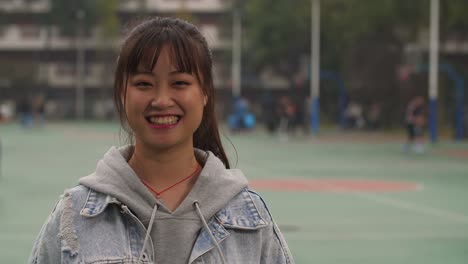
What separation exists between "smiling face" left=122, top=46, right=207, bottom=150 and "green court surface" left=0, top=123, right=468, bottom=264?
1.64 m

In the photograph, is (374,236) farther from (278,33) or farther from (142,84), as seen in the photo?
(278,33)

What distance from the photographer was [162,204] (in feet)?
8.87

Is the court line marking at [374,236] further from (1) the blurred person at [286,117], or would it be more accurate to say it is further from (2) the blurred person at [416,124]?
(1) the blurred person at [286,117]

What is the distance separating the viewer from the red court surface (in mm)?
16438

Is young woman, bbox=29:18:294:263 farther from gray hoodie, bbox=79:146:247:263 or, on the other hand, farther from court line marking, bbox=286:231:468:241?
court line marking, bbox=286:231:468:241

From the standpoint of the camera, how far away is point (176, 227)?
8.90 ft

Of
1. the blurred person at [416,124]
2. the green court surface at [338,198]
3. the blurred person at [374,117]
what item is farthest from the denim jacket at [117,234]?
the blurred person at [374,117]

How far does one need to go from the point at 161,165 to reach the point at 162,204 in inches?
5.0

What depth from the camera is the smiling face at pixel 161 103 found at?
2729mm

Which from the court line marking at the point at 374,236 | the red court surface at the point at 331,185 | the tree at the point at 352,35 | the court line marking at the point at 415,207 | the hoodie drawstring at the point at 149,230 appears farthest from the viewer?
the tree at the point at 352,35

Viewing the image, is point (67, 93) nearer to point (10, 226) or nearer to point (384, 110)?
point (384, 110)

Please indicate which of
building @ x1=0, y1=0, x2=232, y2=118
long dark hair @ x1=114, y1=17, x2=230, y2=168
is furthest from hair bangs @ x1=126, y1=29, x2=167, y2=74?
building @ x1=0, y1=0, x2=232, y2=118

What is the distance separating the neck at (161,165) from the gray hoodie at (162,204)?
0.18 ft

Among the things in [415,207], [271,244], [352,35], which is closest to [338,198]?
[415,207]
